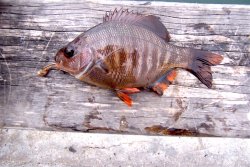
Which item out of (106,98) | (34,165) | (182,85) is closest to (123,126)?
(106,98)

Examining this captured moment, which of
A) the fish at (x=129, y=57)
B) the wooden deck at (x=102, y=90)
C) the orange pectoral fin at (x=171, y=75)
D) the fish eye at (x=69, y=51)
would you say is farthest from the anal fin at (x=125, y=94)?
the fish eye at (x=69, y=51)

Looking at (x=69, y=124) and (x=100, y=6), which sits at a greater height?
(x=100, y=6)

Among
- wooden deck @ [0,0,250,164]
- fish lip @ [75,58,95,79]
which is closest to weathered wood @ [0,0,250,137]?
wooden deck @ [0,0,250,164]

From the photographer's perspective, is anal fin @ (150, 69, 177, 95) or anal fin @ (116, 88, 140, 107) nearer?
anal fin @ (116, 88, 140, 107)

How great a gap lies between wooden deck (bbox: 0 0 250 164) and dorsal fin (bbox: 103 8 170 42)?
0.72 feet

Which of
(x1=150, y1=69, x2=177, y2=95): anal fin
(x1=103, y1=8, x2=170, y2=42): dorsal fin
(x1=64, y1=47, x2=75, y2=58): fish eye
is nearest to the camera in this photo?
(x1=64, y1=47, x2=75, y2=58): fish eye

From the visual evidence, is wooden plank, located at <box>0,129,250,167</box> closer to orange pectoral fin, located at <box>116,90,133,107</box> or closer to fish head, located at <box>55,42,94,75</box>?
orange pectoral fin, located at <box>116,90,133,107</box>

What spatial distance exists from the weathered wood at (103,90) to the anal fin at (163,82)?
79 millimetres

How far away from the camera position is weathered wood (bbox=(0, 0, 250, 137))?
3080 mm

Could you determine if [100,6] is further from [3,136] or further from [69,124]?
[3,136]

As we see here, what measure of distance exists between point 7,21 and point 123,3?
3.37 ft

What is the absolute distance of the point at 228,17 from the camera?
10.7 feet

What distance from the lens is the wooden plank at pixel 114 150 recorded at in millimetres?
3043

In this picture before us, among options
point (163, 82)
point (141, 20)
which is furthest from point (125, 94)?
point (141, 20)
